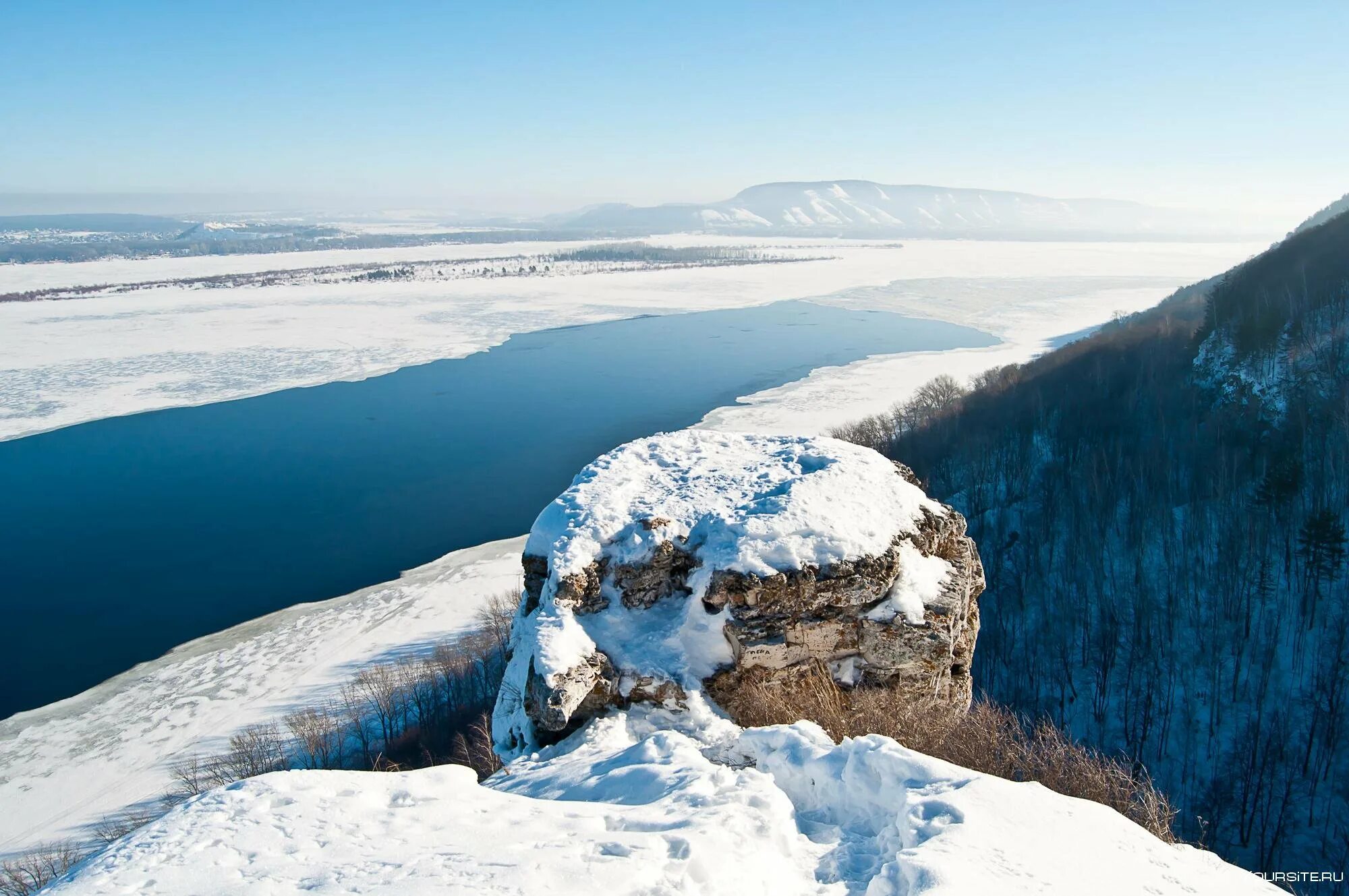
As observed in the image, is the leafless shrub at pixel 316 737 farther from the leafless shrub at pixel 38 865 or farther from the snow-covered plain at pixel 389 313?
the snow-covered plain at pixel 389 313

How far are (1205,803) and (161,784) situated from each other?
23.0 metres

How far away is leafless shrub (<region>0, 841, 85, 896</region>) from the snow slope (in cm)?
40

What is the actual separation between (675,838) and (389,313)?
71709 millimetres

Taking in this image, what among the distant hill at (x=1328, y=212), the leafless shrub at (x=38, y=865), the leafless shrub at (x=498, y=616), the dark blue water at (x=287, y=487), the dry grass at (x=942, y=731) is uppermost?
the distant hill at (x=1328, y=212)

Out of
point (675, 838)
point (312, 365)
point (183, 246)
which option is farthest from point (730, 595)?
point (183, 246)

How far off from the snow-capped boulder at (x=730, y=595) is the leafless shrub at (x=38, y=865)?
8971 mm

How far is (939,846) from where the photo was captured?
5.28 metres

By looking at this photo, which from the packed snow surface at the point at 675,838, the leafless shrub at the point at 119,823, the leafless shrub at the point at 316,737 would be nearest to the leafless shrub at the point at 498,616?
the leafless shrub at the point at 316,737

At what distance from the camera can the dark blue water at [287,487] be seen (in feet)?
70.7

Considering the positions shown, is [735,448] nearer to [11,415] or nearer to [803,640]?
[803,640]

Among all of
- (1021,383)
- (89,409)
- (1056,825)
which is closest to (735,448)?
(1056,825)

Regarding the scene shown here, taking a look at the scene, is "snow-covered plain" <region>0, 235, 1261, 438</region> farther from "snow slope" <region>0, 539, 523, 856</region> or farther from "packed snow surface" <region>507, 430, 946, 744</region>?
"packed snow surface" <region>507, 430, 946, 744</region>

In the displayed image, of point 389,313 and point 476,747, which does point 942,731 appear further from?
point 389,313

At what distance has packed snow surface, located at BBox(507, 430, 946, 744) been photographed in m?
9.45
